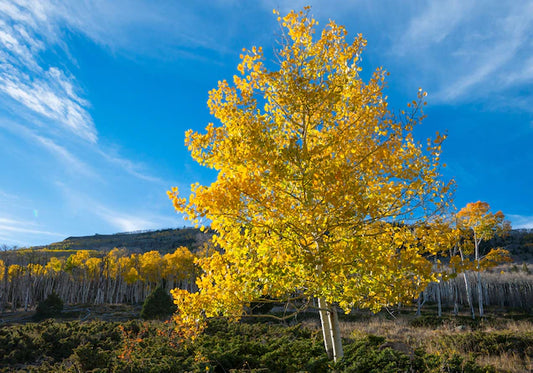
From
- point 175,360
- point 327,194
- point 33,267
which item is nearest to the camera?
point 327,194

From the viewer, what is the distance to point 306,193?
6074 millimetres

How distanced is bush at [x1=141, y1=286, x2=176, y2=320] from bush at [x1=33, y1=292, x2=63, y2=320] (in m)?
12.1

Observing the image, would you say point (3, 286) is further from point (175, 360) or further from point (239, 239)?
point (239, 239)

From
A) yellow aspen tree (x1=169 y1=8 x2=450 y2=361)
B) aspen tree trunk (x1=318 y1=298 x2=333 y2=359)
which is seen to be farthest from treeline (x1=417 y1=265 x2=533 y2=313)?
yellow aspen tree (x1=169 y1=8 x2=450 y2=361)

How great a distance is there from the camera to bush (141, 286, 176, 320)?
29.4m

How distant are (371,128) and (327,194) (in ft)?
7.12

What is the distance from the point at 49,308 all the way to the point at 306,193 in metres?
38.6

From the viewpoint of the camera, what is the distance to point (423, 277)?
5.66m

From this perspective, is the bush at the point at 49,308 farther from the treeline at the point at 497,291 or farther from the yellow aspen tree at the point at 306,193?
the treeline at the point at 497,291

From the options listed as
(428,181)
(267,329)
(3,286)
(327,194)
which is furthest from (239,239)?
(3,286)

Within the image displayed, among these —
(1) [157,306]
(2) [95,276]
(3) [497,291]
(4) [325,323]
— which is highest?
(4) [325,323]

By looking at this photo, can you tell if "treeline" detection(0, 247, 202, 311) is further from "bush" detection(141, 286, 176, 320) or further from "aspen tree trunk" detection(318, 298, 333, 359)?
"aspen tree trunk" detection(318, 298, 333, 359)

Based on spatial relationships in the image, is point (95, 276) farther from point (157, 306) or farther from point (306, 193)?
point (306, 193)

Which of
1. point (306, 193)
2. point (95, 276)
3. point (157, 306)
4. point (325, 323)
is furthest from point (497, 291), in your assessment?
point (95, 276)
